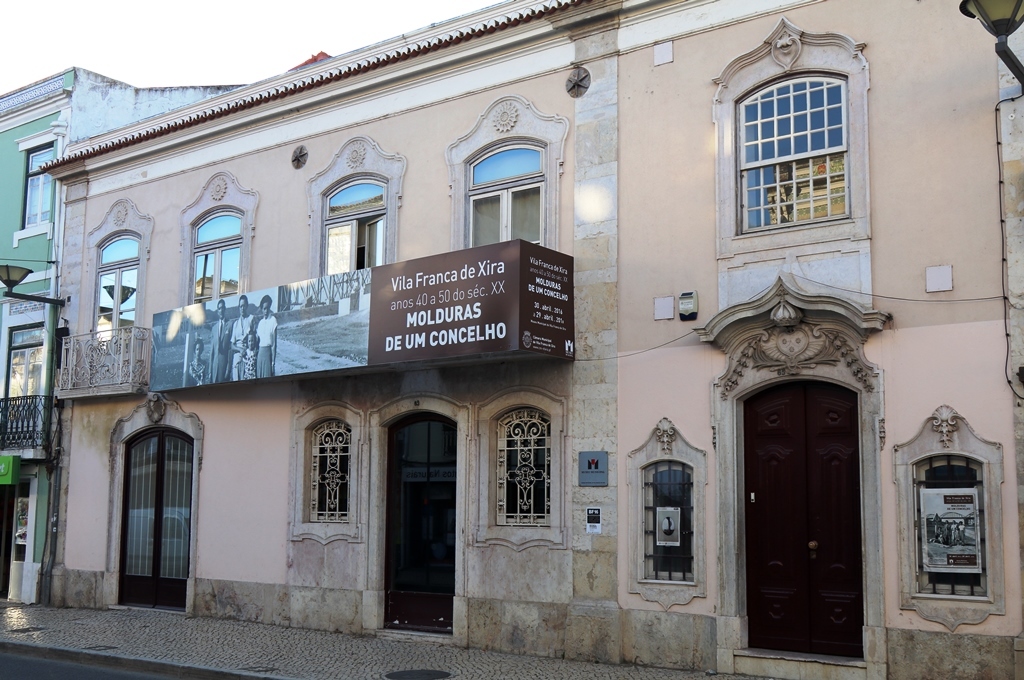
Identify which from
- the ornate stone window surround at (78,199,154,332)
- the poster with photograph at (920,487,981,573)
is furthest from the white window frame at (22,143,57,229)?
the poster with photograph at (920,487,981,573)

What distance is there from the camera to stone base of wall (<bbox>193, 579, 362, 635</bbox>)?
13.7 m

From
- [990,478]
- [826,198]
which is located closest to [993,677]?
[990,478]

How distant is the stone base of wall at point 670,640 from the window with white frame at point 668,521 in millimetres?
400

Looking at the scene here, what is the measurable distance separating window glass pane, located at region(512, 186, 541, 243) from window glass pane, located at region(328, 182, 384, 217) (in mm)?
2144

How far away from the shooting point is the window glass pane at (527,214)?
12.9 m

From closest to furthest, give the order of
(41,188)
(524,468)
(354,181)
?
1. (524,468)
2. (354,181)
3. (41,188)

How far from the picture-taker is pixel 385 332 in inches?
494

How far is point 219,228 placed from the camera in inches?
641

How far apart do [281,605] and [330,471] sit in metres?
1.89

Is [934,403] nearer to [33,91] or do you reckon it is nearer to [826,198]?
[826,198]

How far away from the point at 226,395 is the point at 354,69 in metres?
4.99

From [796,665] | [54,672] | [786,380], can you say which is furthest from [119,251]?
[796,665]

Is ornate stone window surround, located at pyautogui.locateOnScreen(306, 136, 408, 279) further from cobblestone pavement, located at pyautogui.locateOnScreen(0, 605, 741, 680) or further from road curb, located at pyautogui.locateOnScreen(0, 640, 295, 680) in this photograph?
road curb, located at pyautogui.locateOnScreen(0, 640, 295, 680)

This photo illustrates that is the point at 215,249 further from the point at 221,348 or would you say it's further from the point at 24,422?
the point at 24,422
